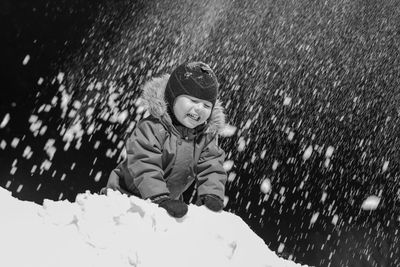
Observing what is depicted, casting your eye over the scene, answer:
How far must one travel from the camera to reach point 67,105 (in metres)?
23.2

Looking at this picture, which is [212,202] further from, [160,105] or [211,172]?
[160,105]

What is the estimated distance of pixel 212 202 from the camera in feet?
6.77

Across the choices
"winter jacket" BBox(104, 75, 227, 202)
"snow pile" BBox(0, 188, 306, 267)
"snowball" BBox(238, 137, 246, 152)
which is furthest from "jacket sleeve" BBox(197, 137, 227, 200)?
"snowball" BBox(238, 137, 246, 152)

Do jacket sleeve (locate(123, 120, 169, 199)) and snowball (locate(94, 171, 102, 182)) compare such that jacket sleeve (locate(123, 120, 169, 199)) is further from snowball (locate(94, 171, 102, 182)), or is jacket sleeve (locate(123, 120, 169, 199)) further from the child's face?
snowball (locate(94, 171, 102, 182))

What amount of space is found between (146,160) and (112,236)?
58 cm

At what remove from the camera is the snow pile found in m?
1.45

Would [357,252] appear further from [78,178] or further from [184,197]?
[184,197]

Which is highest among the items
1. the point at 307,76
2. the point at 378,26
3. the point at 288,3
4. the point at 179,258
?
the point at 288,3

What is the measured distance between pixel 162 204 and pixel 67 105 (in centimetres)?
2248

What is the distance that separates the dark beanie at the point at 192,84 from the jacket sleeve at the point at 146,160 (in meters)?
0.20

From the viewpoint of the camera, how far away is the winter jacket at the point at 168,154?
2.09m

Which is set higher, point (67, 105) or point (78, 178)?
point (67, 105)

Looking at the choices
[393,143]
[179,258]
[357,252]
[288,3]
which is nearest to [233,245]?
[179,258]

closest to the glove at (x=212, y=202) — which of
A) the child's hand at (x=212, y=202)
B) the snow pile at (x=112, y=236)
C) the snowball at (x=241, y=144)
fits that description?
the child's hand at (x=212, y=202)
